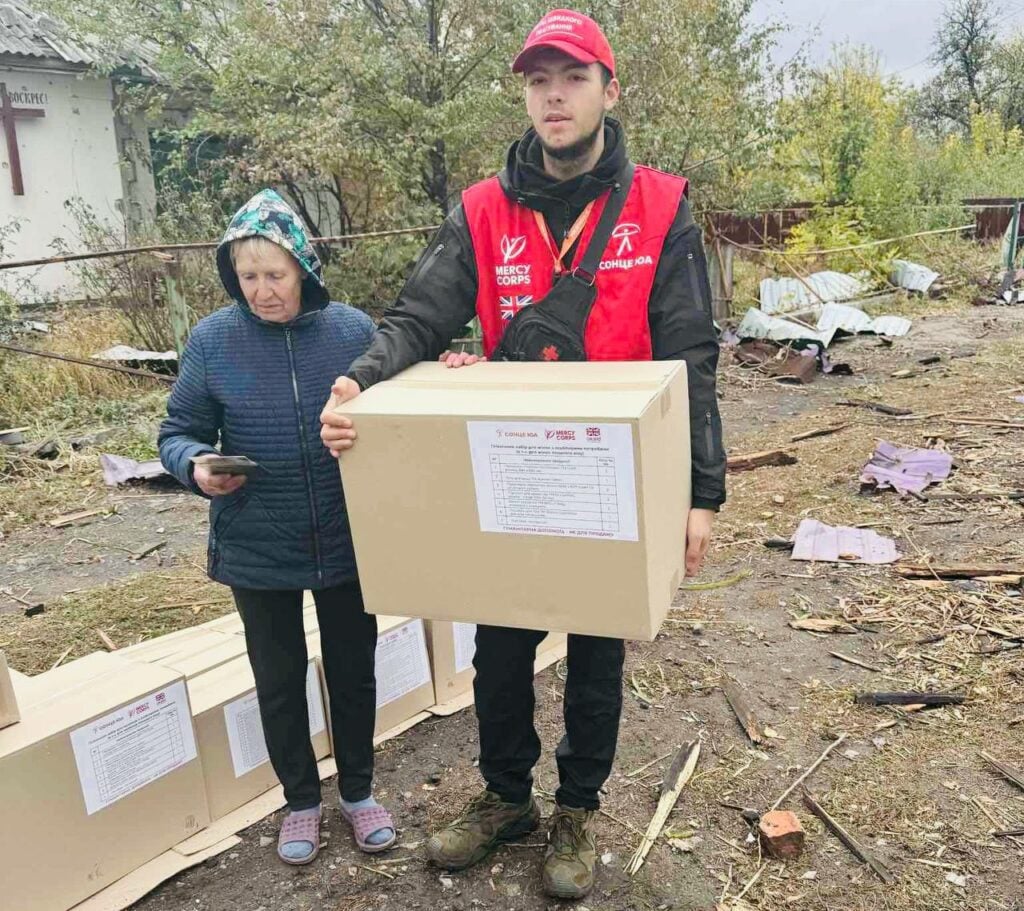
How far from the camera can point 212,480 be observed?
2227 mm

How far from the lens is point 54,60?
12.4m

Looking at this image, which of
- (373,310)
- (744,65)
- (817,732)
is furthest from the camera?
(744,65)

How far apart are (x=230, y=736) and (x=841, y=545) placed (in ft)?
10.7

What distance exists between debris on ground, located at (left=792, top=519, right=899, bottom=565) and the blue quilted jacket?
3.01 meters

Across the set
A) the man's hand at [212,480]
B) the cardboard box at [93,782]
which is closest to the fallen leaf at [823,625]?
the cardboard box at [93,782]

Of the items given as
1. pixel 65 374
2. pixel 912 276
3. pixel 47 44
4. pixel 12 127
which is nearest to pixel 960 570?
pixel 65 374

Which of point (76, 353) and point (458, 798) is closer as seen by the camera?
point (458, 798)

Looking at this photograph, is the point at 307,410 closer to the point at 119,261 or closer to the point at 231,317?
the point at 231,317

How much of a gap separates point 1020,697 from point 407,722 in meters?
2.24

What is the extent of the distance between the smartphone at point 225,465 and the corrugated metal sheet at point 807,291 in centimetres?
1031

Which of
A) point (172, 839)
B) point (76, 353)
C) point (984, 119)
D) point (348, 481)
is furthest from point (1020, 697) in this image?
point (984, 119)

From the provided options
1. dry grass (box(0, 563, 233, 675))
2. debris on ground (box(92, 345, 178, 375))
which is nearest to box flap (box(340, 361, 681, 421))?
dry grass (box(0, 563, 233, 675))

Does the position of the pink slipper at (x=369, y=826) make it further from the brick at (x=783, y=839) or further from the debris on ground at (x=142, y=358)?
the debris on ground at (x=142, y=358)

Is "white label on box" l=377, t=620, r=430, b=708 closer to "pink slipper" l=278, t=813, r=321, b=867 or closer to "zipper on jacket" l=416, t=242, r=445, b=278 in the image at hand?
"pink slipper" l=278, t=813, r=321, b=867
